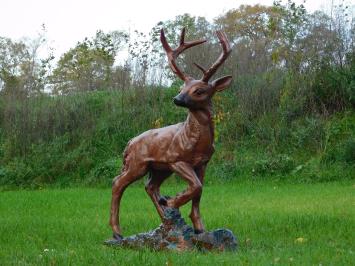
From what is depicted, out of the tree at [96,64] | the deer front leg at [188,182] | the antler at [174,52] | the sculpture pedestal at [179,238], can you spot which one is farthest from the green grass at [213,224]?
the tree at [96,64]

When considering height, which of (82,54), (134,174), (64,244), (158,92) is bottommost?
(64,244)

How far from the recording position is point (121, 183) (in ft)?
21.0

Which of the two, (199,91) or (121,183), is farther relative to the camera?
(121,183)

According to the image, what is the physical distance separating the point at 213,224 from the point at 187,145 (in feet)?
7.02

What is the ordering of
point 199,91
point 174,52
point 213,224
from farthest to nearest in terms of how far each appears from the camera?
1. point 213,224
2. point 174,52
3. point 199,91

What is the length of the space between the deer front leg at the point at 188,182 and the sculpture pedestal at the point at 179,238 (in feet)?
0.38

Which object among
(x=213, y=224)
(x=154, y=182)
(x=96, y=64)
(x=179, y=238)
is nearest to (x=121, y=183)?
(x=154, y=182)

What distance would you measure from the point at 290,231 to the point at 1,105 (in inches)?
505

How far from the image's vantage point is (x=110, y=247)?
601 centimetres

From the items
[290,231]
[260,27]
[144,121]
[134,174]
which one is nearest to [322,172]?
[144,121]

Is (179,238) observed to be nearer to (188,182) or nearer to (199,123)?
(188,182)

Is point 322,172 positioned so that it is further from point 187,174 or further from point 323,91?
point 187,174

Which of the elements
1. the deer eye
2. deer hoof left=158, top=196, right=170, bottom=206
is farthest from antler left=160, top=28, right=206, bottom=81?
deer hoof left=158, top=196, right=170, bottom=206

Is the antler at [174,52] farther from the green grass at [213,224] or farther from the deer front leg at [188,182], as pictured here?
the green grass at [213,224]
